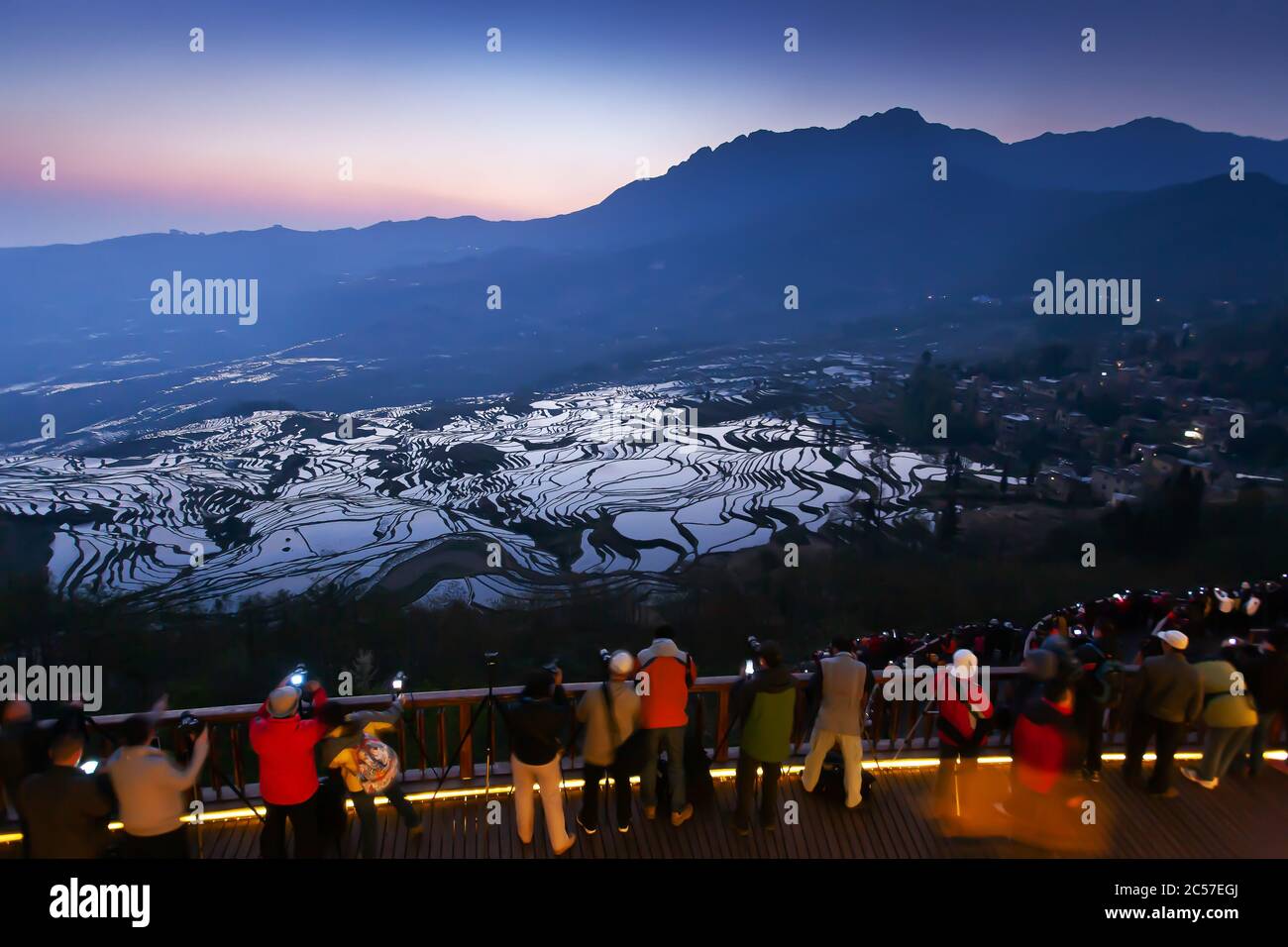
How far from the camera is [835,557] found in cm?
4138

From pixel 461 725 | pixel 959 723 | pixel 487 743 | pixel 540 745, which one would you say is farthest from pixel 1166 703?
pixel 461 725

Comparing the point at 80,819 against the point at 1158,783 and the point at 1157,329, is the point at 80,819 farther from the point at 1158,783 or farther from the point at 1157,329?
the point at 1157,329

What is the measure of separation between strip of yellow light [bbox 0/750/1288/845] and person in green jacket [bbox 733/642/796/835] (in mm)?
557

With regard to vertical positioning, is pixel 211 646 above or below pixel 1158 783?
below

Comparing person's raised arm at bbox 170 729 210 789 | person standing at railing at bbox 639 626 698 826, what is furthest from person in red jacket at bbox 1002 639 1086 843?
person's raised arm at bbox 170 729 210 789

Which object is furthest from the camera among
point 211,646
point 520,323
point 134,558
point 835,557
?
point 520,323

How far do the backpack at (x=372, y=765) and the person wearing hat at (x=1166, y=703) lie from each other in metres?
5.15

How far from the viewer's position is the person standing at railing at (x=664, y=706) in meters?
4.73

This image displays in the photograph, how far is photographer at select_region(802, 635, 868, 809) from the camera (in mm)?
4805

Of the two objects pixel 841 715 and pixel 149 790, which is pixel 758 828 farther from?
pixel 149 790

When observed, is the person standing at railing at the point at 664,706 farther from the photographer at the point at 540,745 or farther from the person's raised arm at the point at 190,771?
the person's raised arm at the point at 190,771

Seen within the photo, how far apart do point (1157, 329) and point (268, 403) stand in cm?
13205

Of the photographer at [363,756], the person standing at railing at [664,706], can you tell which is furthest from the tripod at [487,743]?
the person standing at railing at [664,706]
